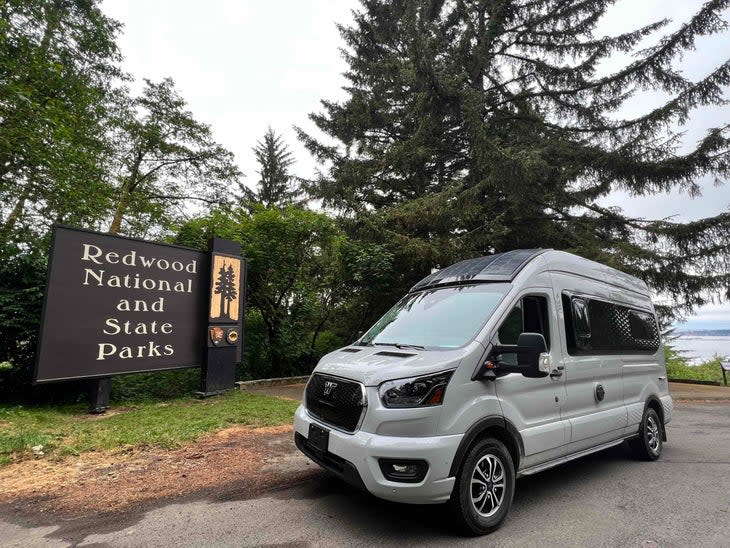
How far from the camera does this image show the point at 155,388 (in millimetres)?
8969

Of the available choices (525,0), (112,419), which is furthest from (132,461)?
(525,0)

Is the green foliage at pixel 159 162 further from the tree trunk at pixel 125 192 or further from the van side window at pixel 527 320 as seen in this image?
the van side window at pixel 527 320

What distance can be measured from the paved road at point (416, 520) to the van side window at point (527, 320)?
1.45m

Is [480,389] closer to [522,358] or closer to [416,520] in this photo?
[522,358]

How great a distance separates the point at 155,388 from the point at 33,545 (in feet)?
21.9

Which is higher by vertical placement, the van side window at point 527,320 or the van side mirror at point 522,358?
the van side window at point 527,320

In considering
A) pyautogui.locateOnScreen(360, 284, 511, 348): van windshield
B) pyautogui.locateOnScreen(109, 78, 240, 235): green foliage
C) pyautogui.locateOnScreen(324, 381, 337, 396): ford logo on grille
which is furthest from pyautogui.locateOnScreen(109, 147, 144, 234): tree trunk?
pyautogui.locateOnScreen(324, 381, 337, 396): ford logo on grille

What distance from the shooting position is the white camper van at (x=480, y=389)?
2.80 meters

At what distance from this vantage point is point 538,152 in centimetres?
1134

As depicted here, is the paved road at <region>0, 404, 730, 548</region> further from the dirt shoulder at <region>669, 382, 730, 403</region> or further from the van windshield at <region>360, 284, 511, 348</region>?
the dirt shoulder at <region>669, 382, 730, 403</region>

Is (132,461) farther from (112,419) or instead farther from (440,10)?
(440,10)

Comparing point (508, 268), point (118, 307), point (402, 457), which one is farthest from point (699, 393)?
point (118, 307)

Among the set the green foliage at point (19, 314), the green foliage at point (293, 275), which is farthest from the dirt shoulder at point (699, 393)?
the green foliage at point (19, 314)

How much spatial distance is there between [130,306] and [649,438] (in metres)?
8.37
